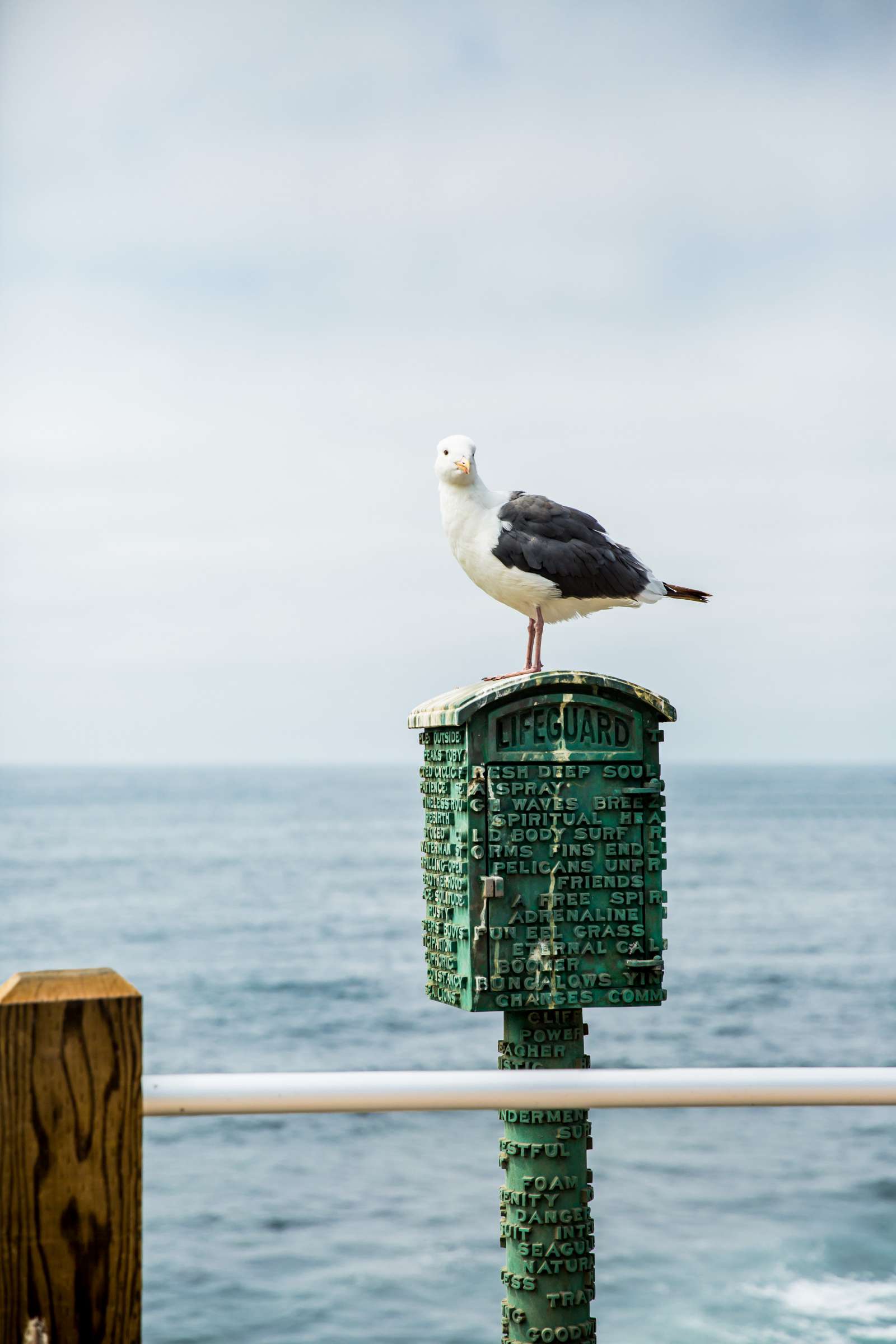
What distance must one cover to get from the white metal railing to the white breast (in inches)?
70.2

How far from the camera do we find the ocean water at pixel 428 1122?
11.5 metres

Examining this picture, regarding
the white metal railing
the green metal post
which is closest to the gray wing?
the green metal post

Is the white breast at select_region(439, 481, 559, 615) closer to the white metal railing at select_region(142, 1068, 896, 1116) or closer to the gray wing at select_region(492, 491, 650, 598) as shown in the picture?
the gray wing at select_region(492, 491, 650, 598)

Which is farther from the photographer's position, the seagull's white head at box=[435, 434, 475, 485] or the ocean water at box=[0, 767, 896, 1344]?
the ocean water at box=[0, 767, 896, 1344]

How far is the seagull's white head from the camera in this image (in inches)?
141

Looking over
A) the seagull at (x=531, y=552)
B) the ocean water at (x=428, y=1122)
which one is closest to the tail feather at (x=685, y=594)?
the seagull at (x=531, y=552)

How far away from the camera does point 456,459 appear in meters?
3.60

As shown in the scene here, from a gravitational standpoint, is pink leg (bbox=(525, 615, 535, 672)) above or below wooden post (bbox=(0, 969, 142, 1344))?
above

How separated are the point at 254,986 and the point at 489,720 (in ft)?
88.0

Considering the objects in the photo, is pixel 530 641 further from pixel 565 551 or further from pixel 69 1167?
pixel 69 1167

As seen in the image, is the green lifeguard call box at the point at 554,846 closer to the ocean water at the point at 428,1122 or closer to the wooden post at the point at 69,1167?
the wooden post at the point at 69,1167

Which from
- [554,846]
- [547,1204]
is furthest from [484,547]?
[547,1204]

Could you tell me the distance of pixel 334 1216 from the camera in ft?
47.1

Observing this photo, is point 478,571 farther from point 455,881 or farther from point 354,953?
point 354,953
